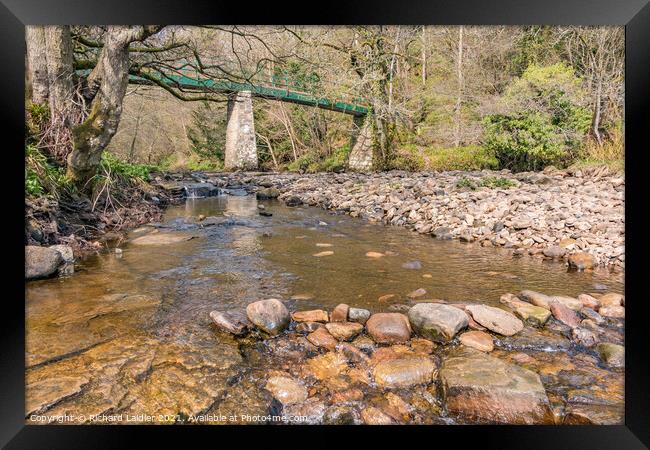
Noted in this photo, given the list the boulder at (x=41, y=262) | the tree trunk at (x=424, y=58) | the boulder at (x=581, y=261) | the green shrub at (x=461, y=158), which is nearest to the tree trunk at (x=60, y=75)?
the boulder at (x=41, y=262)

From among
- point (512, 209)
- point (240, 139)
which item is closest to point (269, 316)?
point (512, 209)

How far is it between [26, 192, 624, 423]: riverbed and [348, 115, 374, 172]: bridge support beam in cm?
985

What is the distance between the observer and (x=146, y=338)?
228 cm

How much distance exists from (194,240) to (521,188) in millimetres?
6327

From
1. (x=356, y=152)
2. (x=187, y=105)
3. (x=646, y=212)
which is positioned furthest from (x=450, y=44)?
(x=187, y=105)

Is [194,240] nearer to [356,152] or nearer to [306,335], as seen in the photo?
[306,335]

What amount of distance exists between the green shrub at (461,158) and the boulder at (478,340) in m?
9.45

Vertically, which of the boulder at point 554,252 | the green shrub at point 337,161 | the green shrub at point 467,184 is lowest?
the boulder at point 554,252

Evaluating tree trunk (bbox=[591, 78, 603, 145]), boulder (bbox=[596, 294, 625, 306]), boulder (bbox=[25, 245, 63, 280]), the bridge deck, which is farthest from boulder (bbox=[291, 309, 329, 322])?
tree trunk (bbox=[591, 78, 603, 145])

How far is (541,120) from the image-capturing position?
958 centimetres

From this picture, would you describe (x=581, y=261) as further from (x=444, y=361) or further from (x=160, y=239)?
(x=160, y=239)

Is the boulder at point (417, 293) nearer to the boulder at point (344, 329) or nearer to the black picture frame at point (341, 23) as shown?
the boulder at point (344, 329)

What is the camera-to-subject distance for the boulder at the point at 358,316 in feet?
8.44

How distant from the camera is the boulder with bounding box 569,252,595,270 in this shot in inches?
163
